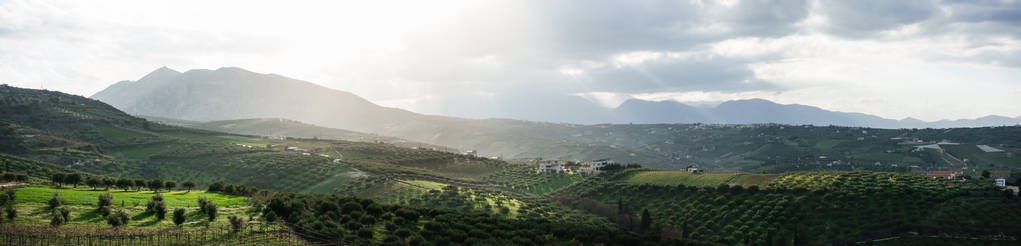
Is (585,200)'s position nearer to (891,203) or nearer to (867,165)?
(891,203)

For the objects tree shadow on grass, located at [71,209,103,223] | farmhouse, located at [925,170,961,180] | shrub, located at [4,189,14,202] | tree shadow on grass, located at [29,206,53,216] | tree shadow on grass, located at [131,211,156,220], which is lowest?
farmhouse, located at [925,170,961,180]

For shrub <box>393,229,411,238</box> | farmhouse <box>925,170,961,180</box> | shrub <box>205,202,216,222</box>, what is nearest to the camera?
shrub <box>205,202,216,222</box>

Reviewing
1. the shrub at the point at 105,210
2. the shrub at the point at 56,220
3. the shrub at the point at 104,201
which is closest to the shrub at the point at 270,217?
the shrub at the point at 105,210

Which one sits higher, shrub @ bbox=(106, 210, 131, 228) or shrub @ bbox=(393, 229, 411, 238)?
shrub @ bbox=(106, 210, 131, 228)

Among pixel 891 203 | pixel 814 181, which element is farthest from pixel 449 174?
pixel 891 203

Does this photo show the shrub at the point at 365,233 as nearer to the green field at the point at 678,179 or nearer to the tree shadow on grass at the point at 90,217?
the tree shadow on grass at the point at 90,217

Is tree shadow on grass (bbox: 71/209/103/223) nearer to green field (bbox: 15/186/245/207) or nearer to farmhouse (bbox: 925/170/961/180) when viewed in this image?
green field (bbox: 15/186/245/207)

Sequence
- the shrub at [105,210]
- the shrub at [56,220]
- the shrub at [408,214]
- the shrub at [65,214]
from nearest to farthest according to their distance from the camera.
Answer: the shrub at [56,220]
the shrub at [65,214]
the shrub at [105,210]
the shrub at [408,214]

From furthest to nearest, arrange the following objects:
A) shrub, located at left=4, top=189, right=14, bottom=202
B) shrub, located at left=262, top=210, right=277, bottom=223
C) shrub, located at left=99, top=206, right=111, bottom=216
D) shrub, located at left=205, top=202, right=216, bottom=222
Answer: shrub, located at left=262, top=210, right=277, bottom=223 → shrub, located at left=205, top=202, right=216, bottom=222 → shrub, located at left=99, top=206, right=111, bottom=216 → shrub, located at left=4, top=189, right=14, bottom=202

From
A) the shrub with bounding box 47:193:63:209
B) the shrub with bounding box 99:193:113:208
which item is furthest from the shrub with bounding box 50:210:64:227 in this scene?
the shrub with bounding box 99:193:113:208

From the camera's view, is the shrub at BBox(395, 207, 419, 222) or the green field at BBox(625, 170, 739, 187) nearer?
the shrub at BBox(395, 207, 419, 222)

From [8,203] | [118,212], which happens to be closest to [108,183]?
[8,203]

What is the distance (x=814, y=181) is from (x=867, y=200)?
1353cm

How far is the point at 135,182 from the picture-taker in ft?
131
